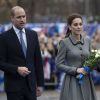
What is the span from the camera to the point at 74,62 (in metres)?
8.51

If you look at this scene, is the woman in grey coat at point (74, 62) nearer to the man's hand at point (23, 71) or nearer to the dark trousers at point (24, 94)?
the dark trousers at point (24, 94)

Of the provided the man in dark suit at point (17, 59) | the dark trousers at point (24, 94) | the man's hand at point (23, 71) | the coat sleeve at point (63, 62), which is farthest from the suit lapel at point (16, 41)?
the coat sleeve at point (63, 62)

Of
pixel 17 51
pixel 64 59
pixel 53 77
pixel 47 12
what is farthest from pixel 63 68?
pixel 47 12

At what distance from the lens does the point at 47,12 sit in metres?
57.2

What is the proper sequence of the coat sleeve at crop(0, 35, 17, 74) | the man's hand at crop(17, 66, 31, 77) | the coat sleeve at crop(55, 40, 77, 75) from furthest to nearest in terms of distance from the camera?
the coat sleeve at crop(55, 40, 77, 75)
the coat sleeve at crop(0, 35, 17, 74)
the man's hand at crop(17, 66, 31, 77)

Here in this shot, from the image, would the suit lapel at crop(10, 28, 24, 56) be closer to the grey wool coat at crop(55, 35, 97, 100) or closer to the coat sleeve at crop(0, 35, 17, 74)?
the coat sleeve at crop(0, 35, 17, 74)

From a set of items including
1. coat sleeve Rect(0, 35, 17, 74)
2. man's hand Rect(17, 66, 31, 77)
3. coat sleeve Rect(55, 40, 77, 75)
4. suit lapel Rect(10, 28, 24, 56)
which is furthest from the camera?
coat sleeve Rect(55, 40, 77, 75)

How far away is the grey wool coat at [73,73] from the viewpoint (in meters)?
8.46

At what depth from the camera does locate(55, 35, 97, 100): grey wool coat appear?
27.8 feet

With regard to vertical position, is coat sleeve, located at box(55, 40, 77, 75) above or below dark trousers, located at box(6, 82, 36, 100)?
above

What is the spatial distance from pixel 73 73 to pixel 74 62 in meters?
0.19

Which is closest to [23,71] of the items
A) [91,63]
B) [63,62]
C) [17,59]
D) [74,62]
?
[17,59]

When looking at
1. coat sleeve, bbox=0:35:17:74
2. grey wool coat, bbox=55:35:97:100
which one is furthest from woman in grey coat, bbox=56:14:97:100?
coat sleeve, bbox=0:35:17:74

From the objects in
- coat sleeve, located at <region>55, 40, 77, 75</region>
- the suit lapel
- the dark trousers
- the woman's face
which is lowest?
the dark trousers
